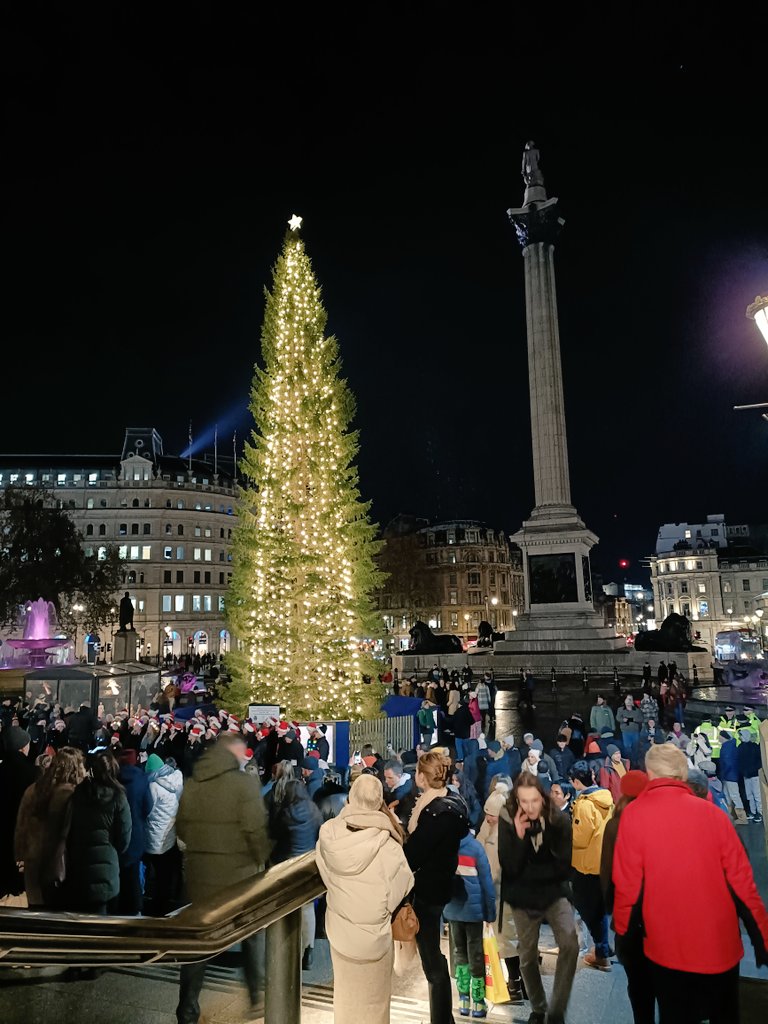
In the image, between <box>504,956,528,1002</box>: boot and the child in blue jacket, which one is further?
<box>504,956,528,1002</box>: boot

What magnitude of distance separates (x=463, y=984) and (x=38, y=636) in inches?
1664

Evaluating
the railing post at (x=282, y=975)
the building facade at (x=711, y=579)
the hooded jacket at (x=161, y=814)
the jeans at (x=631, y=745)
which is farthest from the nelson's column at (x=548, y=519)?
the building facade at (x=711, y=579)

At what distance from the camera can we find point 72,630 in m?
65.5

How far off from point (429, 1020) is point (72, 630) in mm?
68625

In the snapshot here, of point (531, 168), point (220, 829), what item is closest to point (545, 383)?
point (531, 168)

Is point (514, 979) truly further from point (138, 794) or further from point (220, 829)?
point (138, 794)

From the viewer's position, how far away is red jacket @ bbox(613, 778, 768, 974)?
3605mm

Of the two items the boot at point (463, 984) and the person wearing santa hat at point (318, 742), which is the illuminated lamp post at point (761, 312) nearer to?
the boot at point (463, 984)

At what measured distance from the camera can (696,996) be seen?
11.9ft

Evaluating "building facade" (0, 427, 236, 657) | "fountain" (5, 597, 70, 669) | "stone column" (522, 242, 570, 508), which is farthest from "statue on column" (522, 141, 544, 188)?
"building facade" (0, 427, 236, 657)

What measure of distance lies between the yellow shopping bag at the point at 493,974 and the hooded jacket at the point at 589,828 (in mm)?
1080

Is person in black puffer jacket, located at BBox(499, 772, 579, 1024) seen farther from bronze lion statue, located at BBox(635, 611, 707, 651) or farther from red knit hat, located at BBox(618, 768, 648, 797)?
bronze lion statue, located at BBox(635, 611, 707, 651)

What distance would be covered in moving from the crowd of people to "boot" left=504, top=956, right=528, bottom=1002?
16 millimetres

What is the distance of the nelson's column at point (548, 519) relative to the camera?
124 ft
